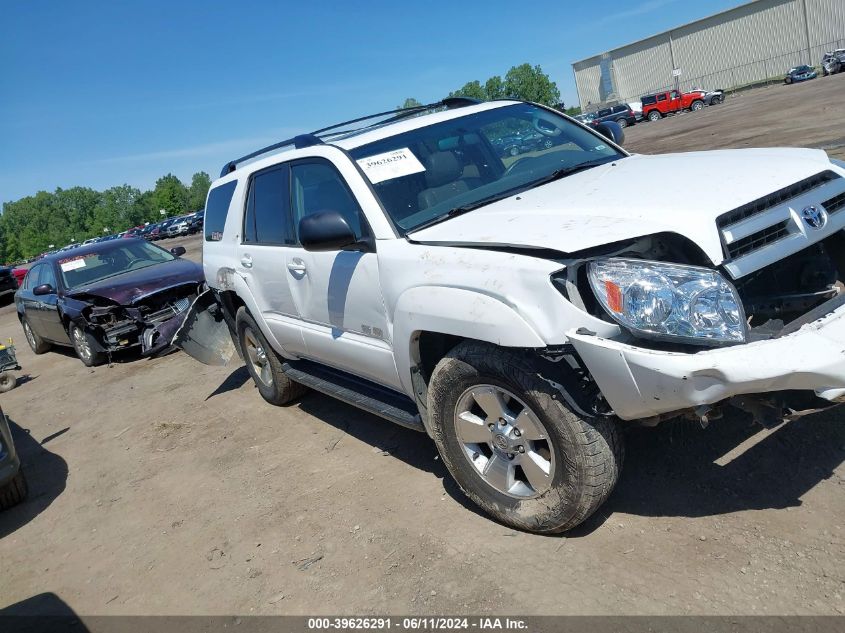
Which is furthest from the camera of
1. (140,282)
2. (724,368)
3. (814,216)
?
(140,282)

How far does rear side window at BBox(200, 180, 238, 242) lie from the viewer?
567 cm

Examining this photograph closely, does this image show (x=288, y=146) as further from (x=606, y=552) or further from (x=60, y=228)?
(x=60, y=228)

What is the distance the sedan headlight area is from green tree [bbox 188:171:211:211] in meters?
127

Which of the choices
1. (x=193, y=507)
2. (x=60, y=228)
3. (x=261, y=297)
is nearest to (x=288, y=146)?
(x=261, y=297)

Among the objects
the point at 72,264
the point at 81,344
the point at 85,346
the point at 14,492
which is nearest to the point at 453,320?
the point at 14,492

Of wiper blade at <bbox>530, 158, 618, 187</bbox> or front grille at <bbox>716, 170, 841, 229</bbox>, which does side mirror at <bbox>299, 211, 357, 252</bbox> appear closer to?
wiper blade at <bbox>530, 158, 618, 187</bbox>

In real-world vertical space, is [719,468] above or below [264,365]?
below

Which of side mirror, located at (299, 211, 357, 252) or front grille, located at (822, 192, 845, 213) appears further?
side mirror, located at (299, 211, 357, 252)

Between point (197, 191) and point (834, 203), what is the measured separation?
158 meters

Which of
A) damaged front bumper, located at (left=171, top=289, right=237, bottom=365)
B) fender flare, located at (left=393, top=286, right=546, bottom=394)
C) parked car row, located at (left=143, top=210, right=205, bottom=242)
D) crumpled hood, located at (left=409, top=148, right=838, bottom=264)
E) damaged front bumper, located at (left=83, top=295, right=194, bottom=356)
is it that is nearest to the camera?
crumpled hood, located at (left=409, top=148, right=838, bottom=264)

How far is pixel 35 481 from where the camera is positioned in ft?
18.7

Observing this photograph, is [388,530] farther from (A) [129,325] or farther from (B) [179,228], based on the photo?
(B) [179,228]

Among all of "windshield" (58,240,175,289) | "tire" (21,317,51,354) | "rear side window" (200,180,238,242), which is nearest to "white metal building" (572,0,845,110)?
"windshield" (58,240,175,289)

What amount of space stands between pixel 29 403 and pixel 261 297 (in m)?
4.98
